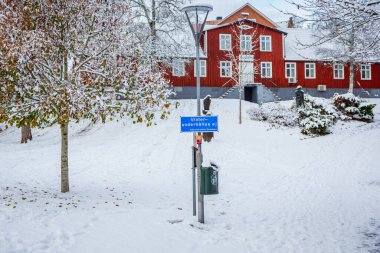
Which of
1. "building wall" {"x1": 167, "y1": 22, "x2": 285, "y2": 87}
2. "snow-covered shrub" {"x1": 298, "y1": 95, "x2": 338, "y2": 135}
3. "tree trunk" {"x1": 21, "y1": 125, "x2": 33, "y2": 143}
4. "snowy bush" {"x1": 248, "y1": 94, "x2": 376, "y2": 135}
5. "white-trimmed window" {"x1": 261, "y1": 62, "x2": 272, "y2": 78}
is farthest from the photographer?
"white-trimmed window" {"x1": 261, "y1": 62, "x2": 272, "y2": 78}

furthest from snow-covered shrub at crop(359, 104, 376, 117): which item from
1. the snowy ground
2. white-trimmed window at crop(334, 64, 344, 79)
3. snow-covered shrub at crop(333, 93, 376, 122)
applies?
white-trimmed window at crop(334, 64, 344, 79)

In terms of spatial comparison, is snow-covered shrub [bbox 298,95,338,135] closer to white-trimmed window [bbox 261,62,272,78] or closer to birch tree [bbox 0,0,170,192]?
white-trimmed window [bbox 261,62,272,78]

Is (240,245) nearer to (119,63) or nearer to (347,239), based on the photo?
(347,239)

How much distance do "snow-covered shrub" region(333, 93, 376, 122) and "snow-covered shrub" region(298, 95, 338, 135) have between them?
6.02 ft

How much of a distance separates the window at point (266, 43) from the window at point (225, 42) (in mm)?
3552

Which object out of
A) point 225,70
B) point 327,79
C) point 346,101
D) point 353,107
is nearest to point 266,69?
point 225,70

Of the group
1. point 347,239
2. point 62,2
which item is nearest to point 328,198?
point 347,239

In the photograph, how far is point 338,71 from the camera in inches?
1458

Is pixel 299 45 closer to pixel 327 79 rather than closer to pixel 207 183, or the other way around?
pixel 327 79

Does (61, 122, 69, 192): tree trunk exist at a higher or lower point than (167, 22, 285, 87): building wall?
lower

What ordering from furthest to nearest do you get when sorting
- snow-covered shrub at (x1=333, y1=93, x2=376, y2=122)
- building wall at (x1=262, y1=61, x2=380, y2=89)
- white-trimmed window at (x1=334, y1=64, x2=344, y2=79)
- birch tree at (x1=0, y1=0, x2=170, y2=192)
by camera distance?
white-trimmed window at (x1=334, y1=64, x2=344, y2=79)
building wall at (x1=262, y1=61, x2=380, y2=89)
snow-covered shrub at (x1=333, y1=93, x2=376, y2=122)
birch tree at (x1=0, y1=0, x2=170, y2=192)

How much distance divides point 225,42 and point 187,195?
86.1ft

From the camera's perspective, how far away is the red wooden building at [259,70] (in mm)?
33312

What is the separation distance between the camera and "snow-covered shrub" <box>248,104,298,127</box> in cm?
2280
